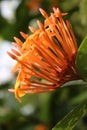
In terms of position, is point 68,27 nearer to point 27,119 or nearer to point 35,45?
point 35,45

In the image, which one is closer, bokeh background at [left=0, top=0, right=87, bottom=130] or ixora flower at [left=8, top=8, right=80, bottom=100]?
ixora flower at [left=8, top=8, right=80, bottom=100]

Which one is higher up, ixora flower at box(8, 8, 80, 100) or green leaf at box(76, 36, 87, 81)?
ixora flower at box(8, 8, 80, 100)

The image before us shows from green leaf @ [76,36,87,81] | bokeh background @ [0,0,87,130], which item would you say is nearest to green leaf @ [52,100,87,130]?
green leaf @ [76,36,87,81]

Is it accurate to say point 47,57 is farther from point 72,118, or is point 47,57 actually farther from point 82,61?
point 72,118

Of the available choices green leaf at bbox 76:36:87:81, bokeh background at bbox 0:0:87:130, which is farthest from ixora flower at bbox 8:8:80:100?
bokeh background at bbox 0:0:87:130

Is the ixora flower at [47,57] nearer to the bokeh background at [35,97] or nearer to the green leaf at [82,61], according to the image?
the green leaf at [82,61]

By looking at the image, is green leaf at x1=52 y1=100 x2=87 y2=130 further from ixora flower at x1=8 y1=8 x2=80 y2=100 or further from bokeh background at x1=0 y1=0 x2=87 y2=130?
bokeh background at x1=0 y1=0 x2=87 y2=130

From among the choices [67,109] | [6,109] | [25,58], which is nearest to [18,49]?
[25,58]
